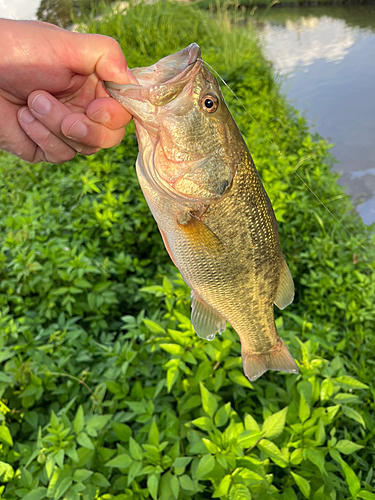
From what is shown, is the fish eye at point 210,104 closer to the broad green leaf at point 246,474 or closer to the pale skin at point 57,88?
the pale skin at point 57,88

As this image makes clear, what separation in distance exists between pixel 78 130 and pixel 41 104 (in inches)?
6.9

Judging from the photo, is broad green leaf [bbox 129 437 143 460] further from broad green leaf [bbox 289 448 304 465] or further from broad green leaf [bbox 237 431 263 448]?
broad green leaf [bbox 289 448 304 465]

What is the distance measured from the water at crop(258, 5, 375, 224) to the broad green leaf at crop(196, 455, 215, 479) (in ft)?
13.4

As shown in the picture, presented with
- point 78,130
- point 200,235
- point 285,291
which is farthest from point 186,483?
point 78,130

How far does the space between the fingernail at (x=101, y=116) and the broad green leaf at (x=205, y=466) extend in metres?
1.37

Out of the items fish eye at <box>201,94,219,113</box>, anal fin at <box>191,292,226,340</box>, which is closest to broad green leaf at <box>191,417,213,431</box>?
anal fin at <box>191,292,226,340</box>

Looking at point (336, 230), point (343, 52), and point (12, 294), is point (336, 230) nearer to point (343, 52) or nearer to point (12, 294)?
point (12, 294)

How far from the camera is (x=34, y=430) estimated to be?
1.84 meters

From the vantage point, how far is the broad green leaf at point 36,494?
50.1 inches

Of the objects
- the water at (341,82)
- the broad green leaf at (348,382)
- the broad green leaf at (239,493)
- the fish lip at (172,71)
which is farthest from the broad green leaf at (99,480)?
the water at (341,82)

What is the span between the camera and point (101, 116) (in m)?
1.33

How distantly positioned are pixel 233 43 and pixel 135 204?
207 inches

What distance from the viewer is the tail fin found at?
1474 mm

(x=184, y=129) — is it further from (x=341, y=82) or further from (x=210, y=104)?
(x=341, y=82)
